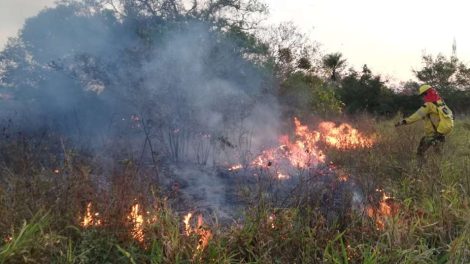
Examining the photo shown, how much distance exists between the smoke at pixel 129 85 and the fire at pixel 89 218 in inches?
171

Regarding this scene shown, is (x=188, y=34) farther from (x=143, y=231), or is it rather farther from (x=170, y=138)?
(x=143, y=231)

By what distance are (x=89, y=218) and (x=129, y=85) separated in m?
5.62

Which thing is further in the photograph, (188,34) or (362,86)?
(362,86)

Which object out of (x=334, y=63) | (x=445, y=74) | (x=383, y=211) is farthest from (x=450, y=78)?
(x=383, y=211)

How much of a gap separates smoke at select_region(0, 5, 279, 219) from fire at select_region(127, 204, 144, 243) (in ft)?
14.1

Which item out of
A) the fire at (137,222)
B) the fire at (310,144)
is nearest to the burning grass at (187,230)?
the fire at (137,222)

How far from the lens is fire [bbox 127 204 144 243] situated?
4.31 metres

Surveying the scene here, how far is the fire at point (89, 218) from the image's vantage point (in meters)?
4.34

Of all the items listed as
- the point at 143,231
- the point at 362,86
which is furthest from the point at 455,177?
the point at 362,86

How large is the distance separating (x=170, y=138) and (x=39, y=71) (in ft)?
12.7

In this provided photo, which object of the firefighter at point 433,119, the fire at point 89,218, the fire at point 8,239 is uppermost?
the firefighter at point 433,119

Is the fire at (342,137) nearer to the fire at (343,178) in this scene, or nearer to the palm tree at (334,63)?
the fire at (343,178)

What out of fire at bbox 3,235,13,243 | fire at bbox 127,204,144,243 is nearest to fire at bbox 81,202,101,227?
fire at bbox 127,204,144,243

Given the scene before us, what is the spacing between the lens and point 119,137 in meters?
9.58
